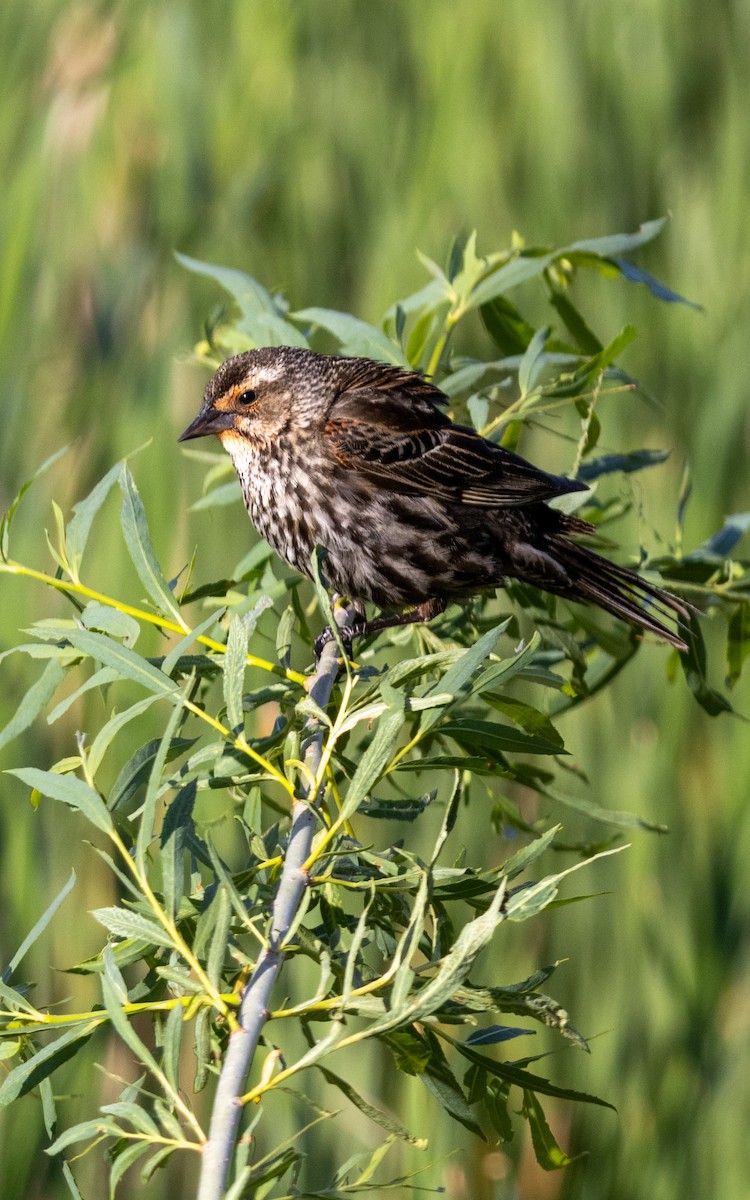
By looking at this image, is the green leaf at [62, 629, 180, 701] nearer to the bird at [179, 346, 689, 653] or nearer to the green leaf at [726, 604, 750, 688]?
the bird at [179, 346, 689, 653]

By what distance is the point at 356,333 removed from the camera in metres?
2.02

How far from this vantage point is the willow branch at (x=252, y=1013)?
33.4 inches

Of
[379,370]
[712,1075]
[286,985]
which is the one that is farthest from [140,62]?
[712,1075]

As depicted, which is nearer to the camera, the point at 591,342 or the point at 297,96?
the point at 591,342

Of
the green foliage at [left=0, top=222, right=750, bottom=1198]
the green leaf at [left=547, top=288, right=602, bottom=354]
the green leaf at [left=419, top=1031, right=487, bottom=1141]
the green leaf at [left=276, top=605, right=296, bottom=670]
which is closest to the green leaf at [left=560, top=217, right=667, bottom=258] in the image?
the green leaf at [left=547, top=288, right=602, bottom=354]

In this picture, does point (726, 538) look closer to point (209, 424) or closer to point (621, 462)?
point (621, 462)

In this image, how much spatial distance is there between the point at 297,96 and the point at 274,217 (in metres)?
0.27

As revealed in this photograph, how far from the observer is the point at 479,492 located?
2363mm

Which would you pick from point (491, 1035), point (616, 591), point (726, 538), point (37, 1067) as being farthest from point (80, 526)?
point (726, 538)

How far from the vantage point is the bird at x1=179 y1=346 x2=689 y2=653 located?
7.29ft

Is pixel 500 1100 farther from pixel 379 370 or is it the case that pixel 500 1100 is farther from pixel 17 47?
pixel 17 47

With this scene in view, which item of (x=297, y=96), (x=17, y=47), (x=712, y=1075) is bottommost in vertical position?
(x=712, y=1075)

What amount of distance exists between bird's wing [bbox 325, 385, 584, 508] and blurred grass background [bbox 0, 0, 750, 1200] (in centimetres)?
17

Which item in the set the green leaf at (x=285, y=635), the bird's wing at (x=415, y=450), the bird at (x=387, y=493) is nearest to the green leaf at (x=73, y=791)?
the green leaf at (x=285, y=635)
